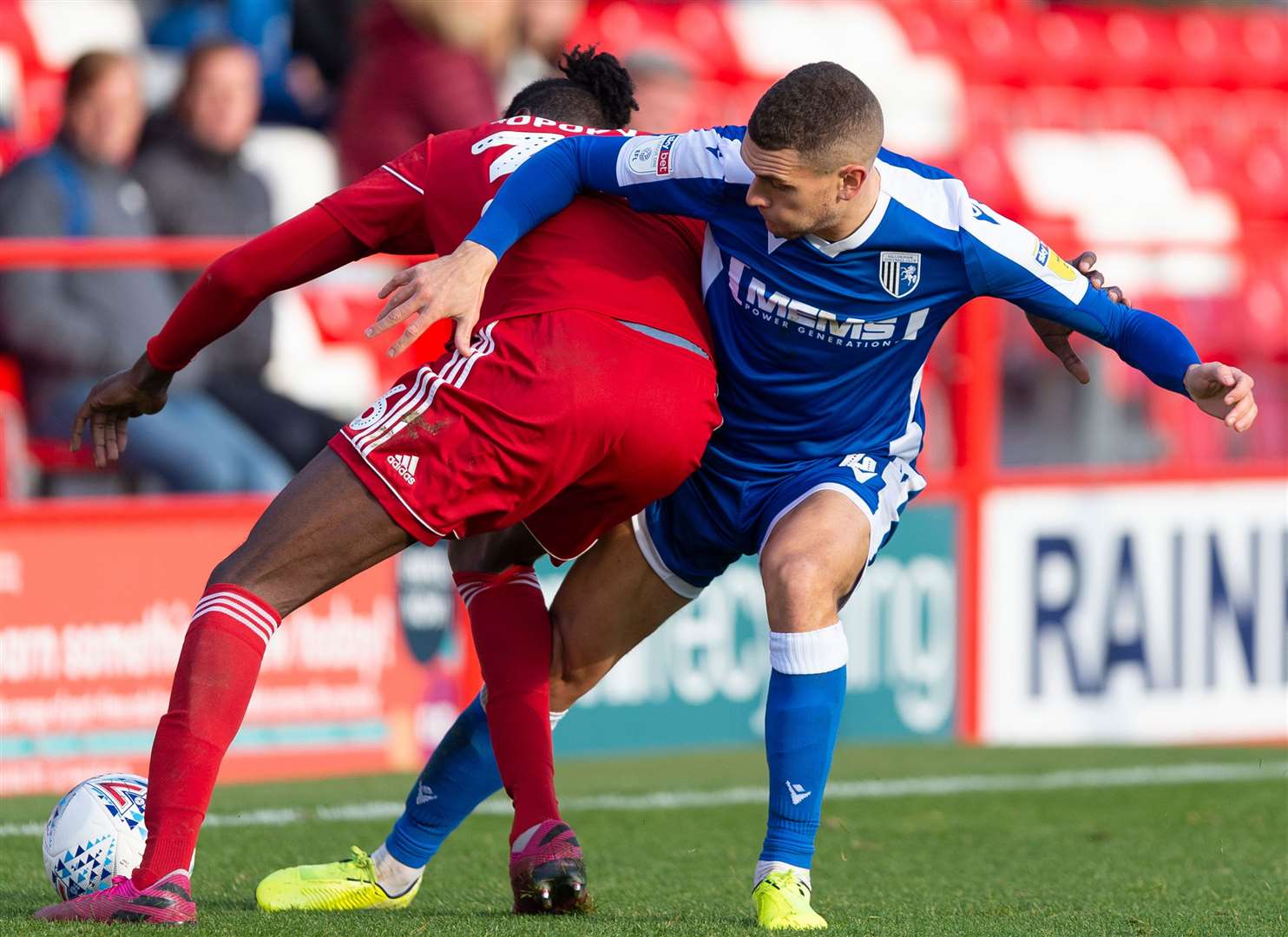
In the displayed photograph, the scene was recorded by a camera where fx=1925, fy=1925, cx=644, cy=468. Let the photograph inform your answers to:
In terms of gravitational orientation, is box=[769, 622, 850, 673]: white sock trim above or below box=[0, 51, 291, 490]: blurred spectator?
below

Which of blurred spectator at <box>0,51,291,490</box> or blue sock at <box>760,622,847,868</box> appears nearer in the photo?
blue sock at <box>760,622,847,868</box>

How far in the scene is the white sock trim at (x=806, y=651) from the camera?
3.91 m

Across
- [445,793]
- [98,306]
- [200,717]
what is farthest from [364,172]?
[200,717]

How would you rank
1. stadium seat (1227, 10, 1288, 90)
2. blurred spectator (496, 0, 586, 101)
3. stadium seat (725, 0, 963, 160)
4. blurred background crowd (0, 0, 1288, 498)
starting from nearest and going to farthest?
blurred background crowd (0, 0, 1288, 498), blurred spectator (496, 0, 586, 101), stadium seat (725, 0, 963, 160), stadium seat (1227, 10, 1288, 90)

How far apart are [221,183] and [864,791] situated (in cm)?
406

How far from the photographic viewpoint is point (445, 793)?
173 inches

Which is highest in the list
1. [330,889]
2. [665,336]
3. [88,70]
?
[88,70]

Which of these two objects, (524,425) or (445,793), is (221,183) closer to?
(445,793)

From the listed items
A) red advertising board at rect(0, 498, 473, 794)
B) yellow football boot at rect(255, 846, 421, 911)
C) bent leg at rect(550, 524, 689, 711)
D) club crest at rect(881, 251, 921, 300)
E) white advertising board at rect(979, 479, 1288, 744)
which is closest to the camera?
club crest at rect(881, 251, 921, 300)

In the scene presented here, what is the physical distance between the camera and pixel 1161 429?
9188mm

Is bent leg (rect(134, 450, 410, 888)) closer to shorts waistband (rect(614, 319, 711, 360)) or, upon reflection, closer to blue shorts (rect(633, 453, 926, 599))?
shorts waistband (rect(614, 319, 711, 360))

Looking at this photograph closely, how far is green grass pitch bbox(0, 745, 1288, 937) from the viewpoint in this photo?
13.4 feet

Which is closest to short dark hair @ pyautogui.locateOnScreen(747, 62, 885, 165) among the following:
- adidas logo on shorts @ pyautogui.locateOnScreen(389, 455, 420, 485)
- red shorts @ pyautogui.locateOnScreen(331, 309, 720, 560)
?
red shorts @ pyautogui.locateOnScreen(331, 309, 720, 560)

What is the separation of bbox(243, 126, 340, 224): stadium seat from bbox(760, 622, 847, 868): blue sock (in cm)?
615
